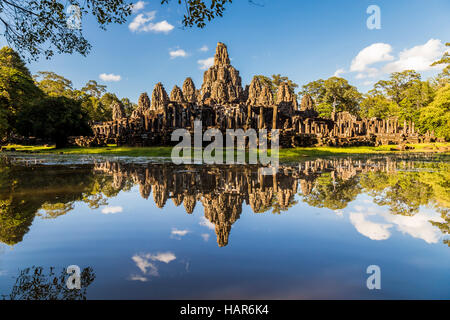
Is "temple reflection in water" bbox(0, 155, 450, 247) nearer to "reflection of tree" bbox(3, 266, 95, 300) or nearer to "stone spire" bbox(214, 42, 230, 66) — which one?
"reflection of tree" bbox(3, 266, 95, 300)

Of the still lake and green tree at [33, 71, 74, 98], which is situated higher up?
green tree at [33, 71, 74, 98]

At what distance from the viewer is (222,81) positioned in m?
65.3

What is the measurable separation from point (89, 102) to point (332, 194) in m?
76.6

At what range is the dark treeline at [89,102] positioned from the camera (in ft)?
97.7

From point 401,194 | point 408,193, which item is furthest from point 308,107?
point 401,194

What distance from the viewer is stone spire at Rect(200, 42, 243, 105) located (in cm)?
6431

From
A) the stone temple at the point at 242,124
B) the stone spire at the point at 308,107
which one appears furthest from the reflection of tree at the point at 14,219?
the stone spire at the point at 308,107

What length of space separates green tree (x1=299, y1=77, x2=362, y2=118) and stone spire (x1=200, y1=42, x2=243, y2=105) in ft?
81.0

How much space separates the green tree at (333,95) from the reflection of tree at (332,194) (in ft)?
228

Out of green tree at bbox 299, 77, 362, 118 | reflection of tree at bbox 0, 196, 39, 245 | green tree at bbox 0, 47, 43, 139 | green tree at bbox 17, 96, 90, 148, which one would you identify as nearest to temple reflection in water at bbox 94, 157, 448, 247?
reflection of tree at bbox 0, 196, 39, 245

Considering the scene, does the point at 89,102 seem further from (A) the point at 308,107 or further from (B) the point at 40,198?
(B) the point at 40,198

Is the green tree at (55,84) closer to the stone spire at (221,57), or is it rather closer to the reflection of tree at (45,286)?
the stone spire at (221,57)
